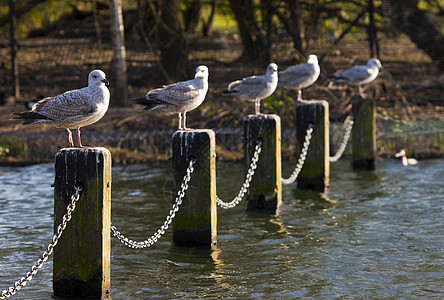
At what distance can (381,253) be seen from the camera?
8.98 metres

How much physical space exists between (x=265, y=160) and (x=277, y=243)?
151cm

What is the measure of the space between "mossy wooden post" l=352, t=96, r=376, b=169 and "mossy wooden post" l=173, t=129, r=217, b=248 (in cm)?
612

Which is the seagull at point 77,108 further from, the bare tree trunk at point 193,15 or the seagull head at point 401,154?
the bare tree trunk at point 193,15

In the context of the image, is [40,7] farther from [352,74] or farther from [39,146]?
[352,74]

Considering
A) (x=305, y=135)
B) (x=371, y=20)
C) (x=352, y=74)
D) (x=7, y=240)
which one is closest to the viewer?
(x=7, y=240)

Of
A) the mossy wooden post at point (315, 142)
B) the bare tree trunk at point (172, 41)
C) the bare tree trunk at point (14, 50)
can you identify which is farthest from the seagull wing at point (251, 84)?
the bare tree trunk at point (14, 50)

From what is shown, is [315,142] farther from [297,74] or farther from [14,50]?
[14,50]

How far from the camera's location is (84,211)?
6766 mm

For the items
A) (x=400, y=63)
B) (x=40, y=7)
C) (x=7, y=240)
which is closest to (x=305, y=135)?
(x=7, y=240)

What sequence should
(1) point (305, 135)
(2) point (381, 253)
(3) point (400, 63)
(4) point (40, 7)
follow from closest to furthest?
(2) point (381, 253), (1) point (305, 135), (3) point (400, 63), (4) point (40, 7)

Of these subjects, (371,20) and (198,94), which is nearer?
(198,94)

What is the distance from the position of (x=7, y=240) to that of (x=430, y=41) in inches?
557

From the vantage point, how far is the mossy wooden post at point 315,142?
12320mm

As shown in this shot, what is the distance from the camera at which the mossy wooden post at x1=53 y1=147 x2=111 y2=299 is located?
22.1 feet
